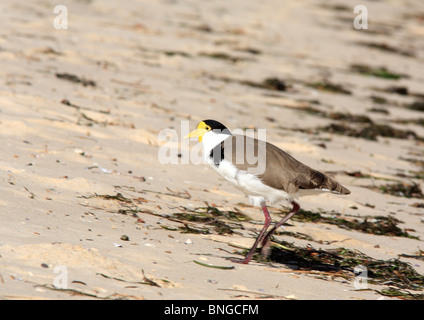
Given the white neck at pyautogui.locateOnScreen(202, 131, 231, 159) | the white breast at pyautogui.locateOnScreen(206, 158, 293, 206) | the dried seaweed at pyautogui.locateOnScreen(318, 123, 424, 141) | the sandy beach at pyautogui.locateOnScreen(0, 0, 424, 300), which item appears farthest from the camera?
the dried seaweed at pyautogui.locateOnScreen(318, 123, 424, 141)

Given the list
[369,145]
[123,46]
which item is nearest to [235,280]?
[369,145]

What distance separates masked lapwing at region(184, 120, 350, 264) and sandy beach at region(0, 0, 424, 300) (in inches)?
19.0

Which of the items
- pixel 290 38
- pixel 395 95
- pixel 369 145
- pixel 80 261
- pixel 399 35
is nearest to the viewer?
pixel 80 261

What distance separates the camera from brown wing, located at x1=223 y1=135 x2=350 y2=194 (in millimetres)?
A: 4785

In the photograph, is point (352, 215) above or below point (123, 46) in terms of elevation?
below

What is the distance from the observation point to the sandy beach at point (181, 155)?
427 centimetres

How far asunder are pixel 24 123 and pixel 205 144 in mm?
2598

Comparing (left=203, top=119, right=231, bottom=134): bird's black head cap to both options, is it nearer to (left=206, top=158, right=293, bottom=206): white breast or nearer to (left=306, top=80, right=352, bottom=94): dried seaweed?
(left=206, top=158, right=293, bottom=206): white breast

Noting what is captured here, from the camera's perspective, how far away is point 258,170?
188 inches

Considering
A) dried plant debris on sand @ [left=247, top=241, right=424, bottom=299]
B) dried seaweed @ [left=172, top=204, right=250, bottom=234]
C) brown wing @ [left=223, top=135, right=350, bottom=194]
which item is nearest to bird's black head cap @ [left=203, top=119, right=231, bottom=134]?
brown wing @ [left=223, top=135, right=350, bottom=194]

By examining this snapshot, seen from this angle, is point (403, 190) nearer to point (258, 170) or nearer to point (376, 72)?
point (258, 170)

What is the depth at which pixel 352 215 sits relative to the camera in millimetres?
6531

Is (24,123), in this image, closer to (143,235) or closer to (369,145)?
(143,235)

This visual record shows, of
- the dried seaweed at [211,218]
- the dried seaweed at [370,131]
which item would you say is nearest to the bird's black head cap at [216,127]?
the dried seaweed at [211,218]
